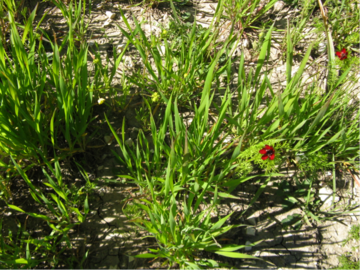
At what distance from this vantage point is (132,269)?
1.49 m

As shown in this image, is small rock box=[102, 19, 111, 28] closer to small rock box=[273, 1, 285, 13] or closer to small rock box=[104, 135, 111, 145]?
small rock box=[104, 135, 111, 145]

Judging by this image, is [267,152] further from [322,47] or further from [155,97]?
[322,47]

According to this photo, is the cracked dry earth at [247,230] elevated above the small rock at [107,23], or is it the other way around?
the small rock at [107,23]

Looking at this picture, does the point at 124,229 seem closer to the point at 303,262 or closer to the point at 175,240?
the point at 175,240

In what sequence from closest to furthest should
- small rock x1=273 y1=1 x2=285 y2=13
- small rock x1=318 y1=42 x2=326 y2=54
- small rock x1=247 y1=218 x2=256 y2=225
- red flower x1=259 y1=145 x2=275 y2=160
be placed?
1. red flower x1=259 y1=145 x2=275 y2=160
2. small rock x1=247 y1=218 x2=256 y2=225
3. small rock x1=318 y1=42 x2=326 y2=54
4. small rock x1=273 y1=1 x2=285 y2=13

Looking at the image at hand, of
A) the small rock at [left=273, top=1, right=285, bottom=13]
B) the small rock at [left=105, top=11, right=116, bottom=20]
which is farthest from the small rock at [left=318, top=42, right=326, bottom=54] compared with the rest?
the small rock at [left=105, top=11, right=116, bottom=20]

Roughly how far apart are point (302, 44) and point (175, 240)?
6.36 ft

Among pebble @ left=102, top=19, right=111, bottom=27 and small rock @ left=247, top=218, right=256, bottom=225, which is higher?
pebble @ left=102, top=19, right=111, bottom=27

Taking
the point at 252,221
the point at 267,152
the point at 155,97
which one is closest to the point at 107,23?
the point at 155,97

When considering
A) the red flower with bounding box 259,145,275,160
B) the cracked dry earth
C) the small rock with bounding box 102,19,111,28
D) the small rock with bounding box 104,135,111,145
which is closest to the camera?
the red flower with bounding box 259,145,275,160

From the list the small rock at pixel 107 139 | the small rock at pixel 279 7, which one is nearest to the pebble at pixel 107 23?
the small rock at pixel 107 139

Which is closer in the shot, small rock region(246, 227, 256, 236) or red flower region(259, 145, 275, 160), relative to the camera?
red flower region(259, 145, 275, 160)

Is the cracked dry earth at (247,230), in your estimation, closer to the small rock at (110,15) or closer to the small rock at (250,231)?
the small rock at (250,231)

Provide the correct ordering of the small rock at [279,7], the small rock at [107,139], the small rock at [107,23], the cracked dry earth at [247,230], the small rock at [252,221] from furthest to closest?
the small rock at [279,7] → the small rock at [107,23] → the small rock at [107,139] → the small rock at [252,221] → the cracked dry earth at [247,230]
